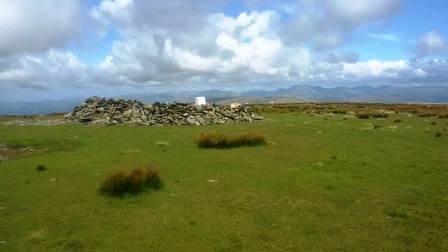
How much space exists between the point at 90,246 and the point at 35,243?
149 centimetres

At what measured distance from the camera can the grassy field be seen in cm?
1077

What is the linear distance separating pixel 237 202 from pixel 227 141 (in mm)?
13469

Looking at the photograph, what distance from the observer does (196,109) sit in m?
51.6

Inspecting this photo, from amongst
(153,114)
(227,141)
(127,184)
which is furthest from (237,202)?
(153,114)

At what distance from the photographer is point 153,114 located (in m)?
50.2

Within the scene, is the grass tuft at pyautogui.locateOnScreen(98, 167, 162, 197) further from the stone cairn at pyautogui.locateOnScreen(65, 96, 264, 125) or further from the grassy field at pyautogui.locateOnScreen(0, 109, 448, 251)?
the stone cairn at pyautogui.locateOnScreen(65, 96, 264, 125)

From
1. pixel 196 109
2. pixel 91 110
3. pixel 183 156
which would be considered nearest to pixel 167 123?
pixel 196 109

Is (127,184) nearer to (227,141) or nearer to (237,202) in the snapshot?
(237,202)

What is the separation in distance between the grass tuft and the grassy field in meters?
0.42

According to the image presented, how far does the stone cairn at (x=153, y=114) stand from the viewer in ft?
156

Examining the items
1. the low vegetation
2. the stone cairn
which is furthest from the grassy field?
the stone cairn

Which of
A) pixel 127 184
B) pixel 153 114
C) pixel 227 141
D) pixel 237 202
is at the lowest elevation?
pixel 237 202

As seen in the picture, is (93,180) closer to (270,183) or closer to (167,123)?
(270,183)

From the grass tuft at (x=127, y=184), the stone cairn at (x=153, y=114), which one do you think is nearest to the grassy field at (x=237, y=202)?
the grass tuft at (x=127, y=184)
